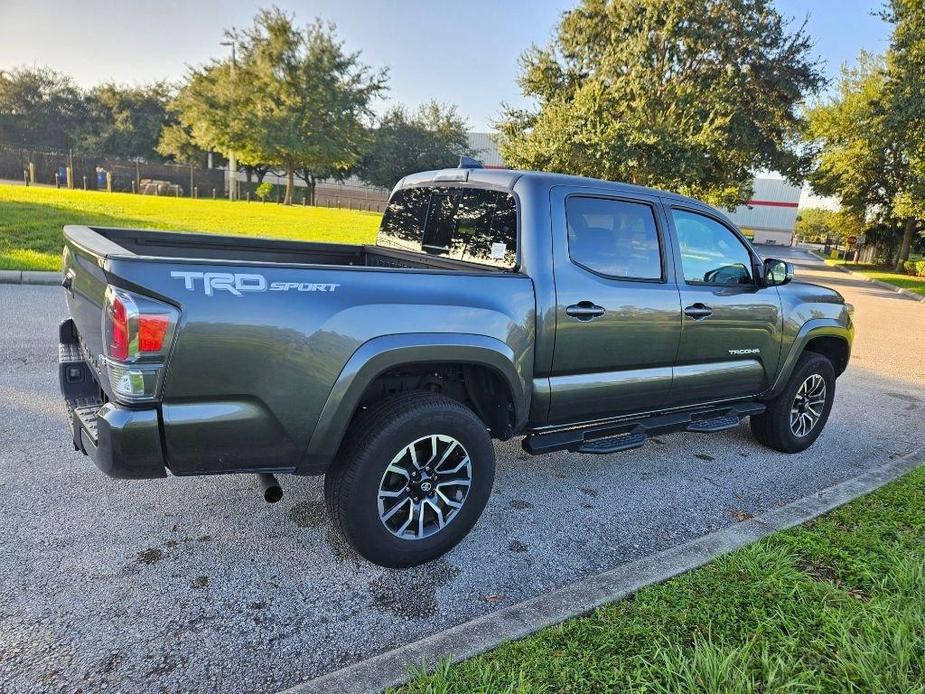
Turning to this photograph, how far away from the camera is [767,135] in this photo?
864 inches

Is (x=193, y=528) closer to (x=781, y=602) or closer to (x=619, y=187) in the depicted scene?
(x=781, y=602)

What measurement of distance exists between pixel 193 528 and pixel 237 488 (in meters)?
0.47

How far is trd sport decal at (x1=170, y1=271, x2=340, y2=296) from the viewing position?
2283 mm

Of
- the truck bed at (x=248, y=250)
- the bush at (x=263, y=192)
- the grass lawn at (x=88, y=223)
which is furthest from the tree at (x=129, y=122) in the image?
the truck bed at (x=248, y=250)

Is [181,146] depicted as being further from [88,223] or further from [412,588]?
[412,588]

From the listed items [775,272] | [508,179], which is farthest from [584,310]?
[775,272]

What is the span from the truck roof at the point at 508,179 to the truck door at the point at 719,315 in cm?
28

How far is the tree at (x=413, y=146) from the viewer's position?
53719 millimetres

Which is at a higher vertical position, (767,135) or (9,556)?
(767,135)

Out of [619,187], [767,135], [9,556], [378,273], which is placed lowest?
[9,556]

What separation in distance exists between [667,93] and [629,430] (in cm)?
1847

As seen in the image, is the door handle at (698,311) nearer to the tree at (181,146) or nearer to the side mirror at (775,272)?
the side mirror at (775,272)

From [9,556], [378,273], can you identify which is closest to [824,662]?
[378,273]

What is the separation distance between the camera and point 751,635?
247 cm
